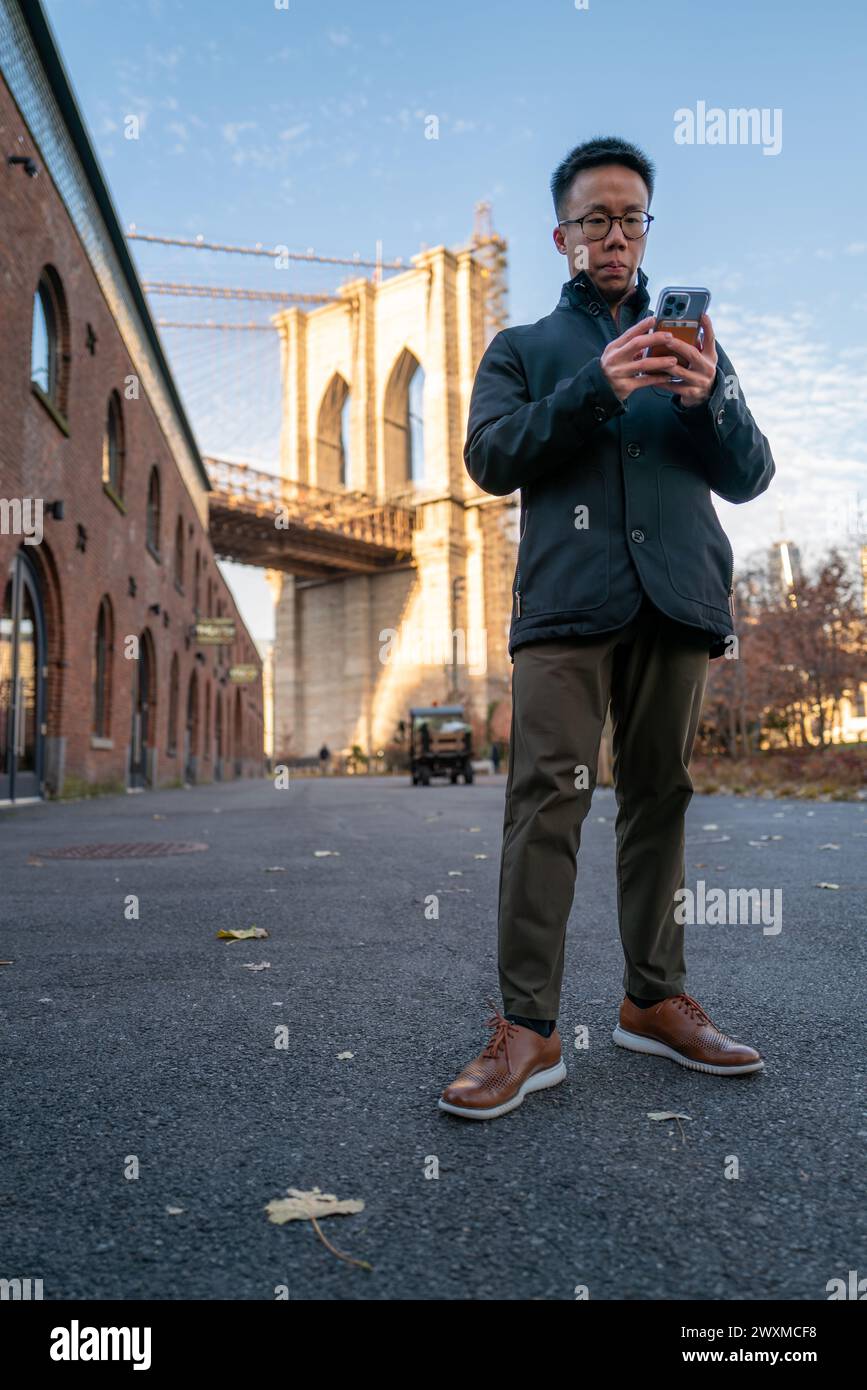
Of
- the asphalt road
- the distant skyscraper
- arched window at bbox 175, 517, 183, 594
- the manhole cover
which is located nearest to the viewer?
the asphalt road

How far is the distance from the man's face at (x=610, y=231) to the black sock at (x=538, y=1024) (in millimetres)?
1692

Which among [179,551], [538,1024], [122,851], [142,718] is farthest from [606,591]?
[179,551]

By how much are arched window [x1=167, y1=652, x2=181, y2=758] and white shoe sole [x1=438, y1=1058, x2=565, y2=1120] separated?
22900mm

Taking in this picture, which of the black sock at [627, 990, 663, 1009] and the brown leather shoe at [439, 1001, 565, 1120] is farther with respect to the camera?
the black sock at [627, 990, 663, 1009]

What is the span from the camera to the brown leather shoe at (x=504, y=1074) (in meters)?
2.07

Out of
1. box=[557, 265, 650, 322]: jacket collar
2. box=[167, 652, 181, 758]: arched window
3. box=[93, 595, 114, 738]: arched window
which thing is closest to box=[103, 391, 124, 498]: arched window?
box=[93, 595, 114, 738]: arched window

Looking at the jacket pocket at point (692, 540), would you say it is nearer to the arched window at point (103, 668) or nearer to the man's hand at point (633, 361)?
the man's hand at point (633, 361)

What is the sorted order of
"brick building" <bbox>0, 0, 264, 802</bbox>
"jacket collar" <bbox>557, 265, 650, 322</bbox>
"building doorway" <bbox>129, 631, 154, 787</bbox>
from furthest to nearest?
1. "building doorway" <bbox>129, 631, 154, 787</bbox>
2. "brick building" <bbox>0, 0, 264, 802</bbox>
3. "jacket collar" <bbox>557, 265, 650, 322</bbox>

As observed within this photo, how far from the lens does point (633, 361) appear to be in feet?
7.22

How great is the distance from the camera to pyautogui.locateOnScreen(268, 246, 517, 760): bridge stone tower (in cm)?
5697

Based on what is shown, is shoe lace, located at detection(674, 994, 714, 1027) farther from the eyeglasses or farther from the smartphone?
the eyeglasses

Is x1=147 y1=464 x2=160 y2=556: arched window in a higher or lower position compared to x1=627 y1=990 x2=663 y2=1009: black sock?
higher

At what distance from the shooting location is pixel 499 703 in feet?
175
